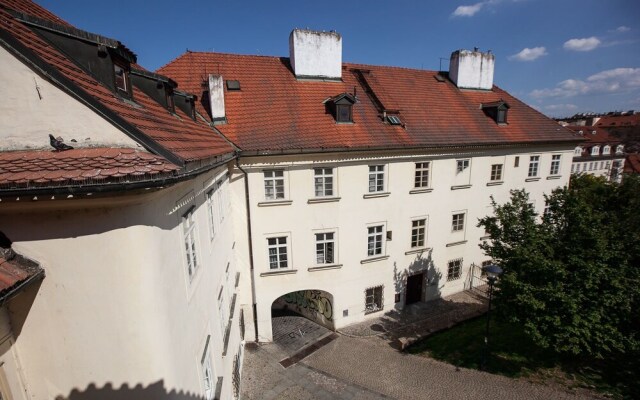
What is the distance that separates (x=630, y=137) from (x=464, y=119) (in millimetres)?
55837

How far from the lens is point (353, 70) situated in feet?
56.0

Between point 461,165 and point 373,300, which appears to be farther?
point 461,165

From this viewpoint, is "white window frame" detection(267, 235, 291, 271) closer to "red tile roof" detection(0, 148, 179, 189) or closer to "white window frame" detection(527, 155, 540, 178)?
"red tile roof" detection(0, 148, 179, 189)

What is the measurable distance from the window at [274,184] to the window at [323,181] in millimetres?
1417

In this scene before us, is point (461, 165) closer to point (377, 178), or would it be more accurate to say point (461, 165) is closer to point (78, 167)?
point (377, 178)

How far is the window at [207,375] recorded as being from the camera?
5.84 meters

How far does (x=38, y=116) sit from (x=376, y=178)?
11.6 m

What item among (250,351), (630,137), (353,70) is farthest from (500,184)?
(630,137)

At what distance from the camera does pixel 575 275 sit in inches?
346

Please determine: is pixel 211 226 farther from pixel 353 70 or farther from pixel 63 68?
pixel 353 70

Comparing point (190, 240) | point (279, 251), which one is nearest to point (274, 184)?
point (279, 251)

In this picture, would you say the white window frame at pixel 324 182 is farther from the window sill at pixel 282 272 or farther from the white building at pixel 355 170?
the window sill at pixel 282 272

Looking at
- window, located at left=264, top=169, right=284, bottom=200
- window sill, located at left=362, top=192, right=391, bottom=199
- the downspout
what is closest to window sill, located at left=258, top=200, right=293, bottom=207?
window, located at left=264, top=169, right=284, bottom=200

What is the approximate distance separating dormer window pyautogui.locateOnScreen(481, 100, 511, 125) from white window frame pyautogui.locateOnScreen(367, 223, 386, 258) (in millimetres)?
9718
